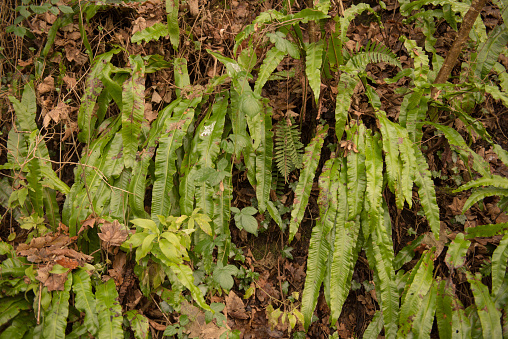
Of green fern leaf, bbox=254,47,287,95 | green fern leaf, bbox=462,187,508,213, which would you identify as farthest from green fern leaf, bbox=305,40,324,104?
green fern leaf, bbox=462,187,508,213

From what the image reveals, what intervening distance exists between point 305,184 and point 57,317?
1633 mm

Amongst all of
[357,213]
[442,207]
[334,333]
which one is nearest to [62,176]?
[357,213]

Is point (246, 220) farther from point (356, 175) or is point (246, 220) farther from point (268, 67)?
point (268, 67)

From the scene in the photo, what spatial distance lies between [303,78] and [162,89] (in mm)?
1055

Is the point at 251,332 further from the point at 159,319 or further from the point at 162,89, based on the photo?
the point at 162,89

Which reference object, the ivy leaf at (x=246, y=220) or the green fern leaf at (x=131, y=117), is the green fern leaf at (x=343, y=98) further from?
the green fern leaf at (x=131, y=117)

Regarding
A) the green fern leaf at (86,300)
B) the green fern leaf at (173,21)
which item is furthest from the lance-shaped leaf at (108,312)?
the green fern leaf at (173,21)

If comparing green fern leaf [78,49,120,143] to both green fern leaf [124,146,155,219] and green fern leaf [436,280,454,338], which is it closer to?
green fern leaf [124,146,155,219]

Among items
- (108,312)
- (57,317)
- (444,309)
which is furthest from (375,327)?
(57,317)

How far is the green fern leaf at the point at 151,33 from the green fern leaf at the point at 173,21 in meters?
0.04

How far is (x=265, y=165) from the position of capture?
6.92 feet

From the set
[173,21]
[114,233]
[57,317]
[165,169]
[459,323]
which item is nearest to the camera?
[57,317]

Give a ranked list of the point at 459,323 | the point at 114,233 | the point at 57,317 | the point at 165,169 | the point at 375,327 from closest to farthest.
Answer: the point at 57,317 < the point at 114,233 < the point at 165,169 < the point at 459,323 < the point at 375,327

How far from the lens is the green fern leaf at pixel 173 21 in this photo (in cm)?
224
